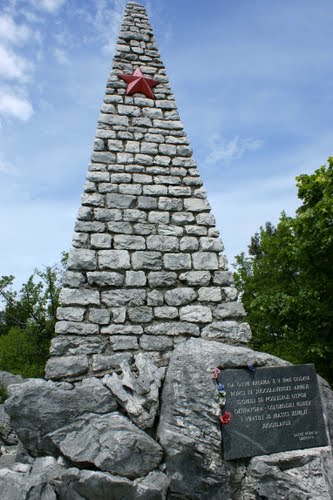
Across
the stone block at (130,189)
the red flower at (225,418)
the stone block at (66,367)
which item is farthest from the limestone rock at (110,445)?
the stone block at (130,189)

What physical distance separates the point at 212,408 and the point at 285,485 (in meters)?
0.93

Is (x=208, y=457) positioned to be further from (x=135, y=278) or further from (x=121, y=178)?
(x=121, y=178)

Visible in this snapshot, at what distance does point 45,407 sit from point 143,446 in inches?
41.5

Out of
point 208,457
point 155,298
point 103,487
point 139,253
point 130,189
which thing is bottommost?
point 103,487

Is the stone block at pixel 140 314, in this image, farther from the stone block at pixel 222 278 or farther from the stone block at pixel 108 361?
the stone block at pixel 222 278

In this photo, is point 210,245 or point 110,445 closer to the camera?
point 110,445

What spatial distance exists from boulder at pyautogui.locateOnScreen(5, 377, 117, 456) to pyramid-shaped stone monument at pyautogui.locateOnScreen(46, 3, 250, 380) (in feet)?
1.06

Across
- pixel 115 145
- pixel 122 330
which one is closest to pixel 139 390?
pixel 122 330

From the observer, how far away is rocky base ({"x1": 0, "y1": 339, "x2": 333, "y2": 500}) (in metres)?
3.43

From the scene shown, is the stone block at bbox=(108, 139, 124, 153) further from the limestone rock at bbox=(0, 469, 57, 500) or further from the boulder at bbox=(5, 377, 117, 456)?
the limestone rock at bbox=(0, 469, 57, 500)

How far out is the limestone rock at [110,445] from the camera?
3471mm

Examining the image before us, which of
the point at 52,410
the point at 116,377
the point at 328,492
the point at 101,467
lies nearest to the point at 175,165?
the point at 116,377

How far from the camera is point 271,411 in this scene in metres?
4.06

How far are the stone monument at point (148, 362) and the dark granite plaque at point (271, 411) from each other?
0.06 feet
